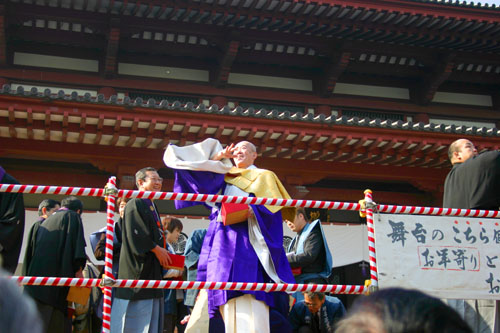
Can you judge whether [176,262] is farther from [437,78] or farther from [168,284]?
[437,78]

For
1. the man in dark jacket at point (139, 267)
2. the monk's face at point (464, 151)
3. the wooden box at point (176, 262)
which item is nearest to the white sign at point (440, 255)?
→ the monk's face at point (464, 151)

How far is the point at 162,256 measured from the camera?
449 centimetres

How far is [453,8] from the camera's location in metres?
9.82

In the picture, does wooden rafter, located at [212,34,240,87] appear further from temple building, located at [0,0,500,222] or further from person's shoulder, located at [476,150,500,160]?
person's shoulder, located at [476,150,500,160]

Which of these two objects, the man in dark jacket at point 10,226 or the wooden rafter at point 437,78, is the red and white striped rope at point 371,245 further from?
the wooden rafter at point 437,78

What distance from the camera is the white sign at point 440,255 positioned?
14.1 ft

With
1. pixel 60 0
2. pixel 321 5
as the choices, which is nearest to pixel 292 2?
pixel 321 5

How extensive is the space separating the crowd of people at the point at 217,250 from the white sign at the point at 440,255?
0.34 meters

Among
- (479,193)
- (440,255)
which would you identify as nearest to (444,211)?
(440,255)

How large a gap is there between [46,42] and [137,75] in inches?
55.6

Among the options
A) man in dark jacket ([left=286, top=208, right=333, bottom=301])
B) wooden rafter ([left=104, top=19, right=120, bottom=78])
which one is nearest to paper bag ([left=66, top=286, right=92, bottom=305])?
man in dark jacket ([left=286, top=208, right=333, bottom=301])

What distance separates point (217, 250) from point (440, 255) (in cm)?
154

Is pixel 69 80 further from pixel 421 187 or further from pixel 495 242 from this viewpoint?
pixel 495 242

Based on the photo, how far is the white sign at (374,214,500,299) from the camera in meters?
4.29
